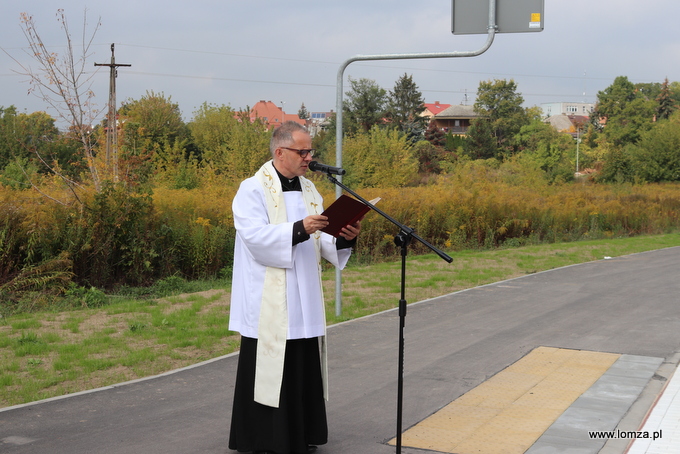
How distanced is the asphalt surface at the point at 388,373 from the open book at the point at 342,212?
Result: 1.69 meters

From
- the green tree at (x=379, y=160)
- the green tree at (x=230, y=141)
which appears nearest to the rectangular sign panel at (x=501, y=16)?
the green tree at (x=230, y=141)

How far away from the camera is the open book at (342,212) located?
15.7ft

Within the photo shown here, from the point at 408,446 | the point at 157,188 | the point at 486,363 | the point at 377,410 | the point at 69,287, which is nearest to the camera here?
the point at 408,446

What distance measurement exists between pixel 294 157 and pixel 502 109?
9634cm

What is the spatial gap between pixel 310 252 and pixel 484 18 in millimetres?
6066

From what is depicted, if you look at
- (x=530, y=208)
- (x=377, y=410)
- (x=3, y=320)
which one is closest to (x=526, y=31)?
(x=377, y=410)

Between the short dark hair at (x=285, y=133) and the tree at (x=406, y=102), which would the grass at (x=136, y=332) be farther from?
the tree at (x=406, y=102)

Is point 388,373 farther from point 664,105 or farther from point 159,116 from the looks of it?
point 664,105

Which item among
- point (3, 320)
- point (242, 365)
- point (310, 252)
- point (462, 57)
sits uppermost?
point (462, 57)

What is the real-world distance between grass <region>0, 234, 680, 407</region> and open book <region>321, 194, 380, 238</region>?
354 centimetres

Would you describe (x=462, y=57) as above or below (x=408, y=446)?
above

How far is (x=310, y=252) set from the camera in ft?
17.3

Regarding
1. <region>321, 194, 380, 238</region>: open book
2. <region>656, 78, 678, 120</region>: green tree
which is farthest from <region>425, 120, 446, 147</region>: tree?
<region>321, 194, 380, 238</region>: open book

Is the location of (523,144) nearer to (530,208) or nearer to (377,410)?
(530,208)
